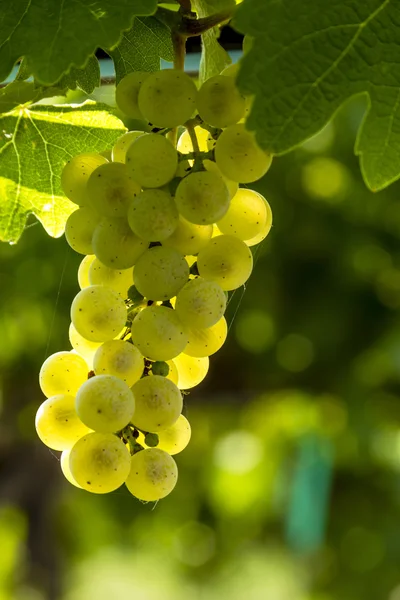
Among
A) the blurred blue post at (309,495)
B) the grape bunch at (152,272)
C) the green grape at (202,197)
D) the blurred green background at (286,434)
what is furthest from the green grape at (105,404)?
the blurred blue post at (309,495)

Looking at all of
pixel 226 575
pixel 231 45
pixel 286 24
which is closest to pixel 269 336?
pixel 226 575

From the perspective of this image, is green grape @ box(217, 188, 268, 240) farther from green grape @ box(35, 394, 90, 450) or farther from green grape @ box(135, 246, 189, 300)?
green grape @ box(35, 394, 90, 450)

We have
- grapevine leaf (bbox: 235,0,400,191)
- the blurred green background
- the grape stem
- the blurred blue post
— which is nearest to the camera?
grapevine leaf (bbox: 235,0,400,191)

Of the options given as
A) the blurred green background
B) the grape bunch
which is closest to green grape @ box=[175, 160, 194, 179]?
the grape bunch

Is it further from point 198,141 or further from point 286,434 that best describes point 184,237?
point 286,434

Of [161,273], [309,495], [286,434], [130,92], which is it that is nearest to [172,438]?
[161,273]
